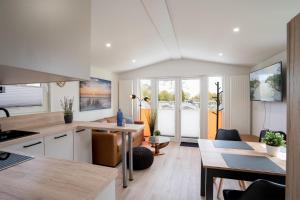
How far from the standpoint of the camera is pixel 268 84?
3174 mm

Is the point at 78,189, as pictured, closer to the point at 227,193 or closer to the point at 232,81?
the point at 227,193

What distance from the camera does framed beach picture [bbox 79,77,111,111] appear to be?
3.92m

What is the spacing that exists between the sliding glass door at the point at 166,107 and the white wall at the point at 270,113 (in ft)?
6.97

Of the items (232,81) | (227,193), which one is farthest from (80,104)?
(232,81)

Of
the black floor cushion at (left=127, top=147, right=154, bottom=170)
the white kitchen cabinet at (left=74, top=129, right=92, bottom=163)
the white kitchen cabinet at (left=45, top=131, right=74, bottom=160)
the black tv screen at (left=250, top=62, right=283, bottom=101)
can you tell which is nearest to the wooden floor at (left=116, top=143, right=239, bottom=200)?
the black floor cushion at (left=127, top=147, right=154, bottom=170)

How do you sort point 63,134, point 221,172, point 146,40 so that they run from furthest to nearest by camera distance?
1. point 146,40
2. point 63,134
3. point 221,172

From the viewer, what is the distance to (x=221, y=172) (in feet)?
5.23

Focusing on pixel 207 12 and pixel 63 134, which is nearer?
pixel 207 12

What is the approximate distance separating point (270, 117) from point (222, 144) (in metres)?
1.91

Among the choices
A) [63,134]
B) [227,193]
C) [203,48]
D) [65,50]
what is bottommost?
[227,193]

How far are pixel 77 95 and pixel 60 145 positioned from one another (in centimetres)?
166

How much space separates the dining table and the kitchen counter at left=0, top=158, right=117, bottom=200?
3.47 feet

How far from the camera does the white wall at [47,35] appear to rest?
54cm

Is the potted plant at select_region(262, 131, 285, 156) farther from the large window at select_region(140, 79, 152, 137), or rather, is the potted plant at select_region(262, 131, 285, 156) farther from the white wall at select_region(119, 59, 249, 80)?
the large window at select_region(140, 79, 152, 137)
